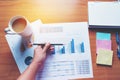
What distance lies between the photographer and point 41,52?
35.7 inches

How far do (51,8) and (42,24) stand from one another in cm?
10

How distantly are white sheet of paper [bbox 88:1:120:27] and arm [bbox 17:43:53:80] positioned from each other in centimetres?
26

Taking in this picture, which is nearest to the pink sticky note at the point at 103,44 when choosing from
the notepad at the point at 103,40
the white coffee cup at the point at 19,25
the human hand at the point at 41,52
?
the notepad at the point at 103,40

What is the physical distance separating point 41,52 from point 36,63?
2.2 inches

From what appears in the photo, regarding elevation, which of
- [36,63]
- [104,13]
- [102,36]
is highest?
[104,13]

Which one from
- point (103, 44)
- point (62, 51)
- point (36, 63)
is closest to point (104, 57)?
point (103, 44)

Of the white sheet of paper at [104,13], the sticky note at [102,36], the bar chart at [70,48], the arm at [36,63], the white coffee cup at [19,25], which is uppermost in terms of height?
the white sheet of paper at [104,13]

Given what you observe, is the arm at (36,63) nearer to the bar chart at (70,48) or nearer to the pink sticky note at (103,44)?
the bar chart at (70,48)

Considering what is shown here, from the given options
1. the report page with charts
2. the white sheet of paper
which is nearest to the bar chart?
the report page with charts

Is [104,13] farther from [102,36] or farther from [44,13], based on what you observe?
[44,13]

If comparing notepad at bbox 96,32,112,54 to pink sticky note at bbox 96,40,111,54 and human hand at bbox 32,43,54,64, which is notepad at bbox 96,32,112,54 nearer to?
pink sticky note at bbox 96,40,111,54

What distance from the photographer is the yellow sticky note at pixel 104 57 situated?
0.92m

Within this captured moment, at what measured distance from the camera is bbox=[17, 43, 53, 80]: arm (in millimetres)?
857

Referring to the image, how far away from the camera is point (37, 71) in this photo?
0.90 m
